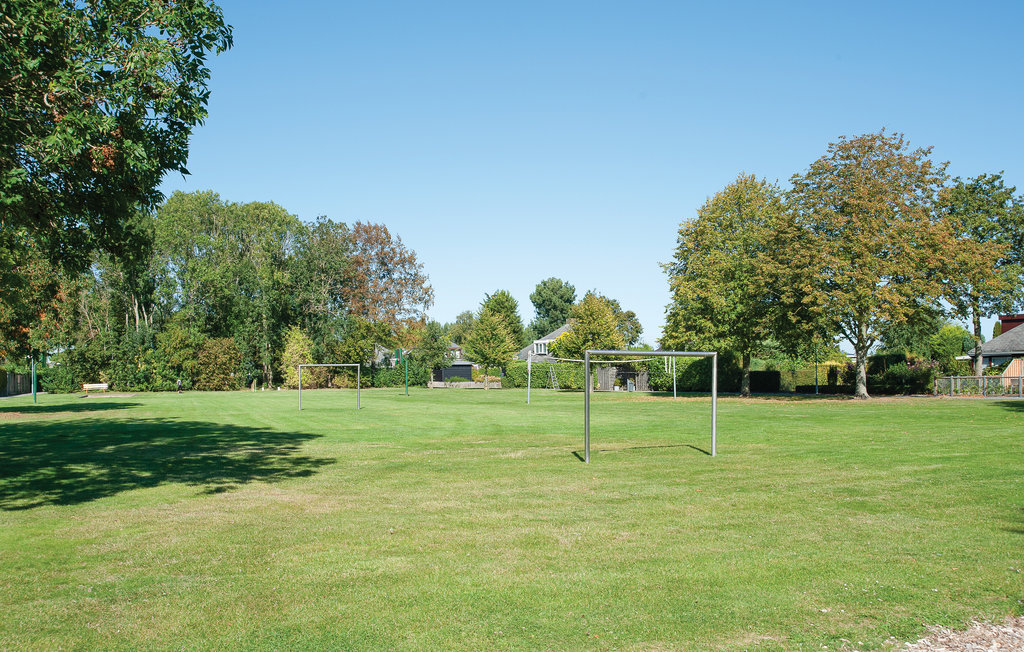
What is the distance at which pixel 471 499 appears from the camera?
36.3 feet

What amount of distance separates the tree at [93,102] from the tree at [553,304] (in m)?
116

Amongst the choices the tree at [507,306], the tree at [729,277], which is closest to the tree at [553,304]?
the tree at [507,306]

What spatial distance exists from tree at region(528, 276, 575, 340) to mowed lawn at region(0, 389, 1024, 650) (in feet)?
366

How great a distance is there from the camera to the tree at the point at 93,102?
34.7 ft

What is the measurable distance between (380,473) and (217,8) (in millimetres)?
9154

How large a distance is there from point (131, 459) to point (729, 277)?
39.7 metres

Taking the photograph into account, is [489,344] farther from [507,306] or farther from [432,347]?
[507,306]

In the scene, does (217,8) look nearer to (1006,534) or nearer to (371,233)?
(1006,534)

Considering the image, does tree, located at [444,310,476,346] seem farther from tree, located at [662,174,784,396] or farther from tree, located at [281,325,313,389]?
tree, located at [662,174,784,396]

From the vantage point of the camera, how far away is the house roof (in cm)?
5306

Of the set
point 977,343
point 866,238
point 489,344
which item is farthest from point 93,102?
point 977,343

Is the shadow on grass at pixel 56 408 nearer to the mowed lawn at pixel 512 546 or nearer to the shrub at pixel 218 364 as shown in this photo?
the mowed lawn at pixel 512 546

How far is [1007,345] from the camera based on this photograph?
54.2 meters

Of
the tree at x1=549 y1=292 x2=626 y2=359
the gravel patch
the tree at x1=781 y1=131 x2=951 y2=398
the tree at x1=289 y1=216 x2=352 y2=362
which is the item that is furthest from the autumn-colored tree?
the gravel patch
